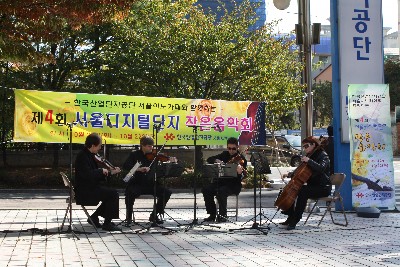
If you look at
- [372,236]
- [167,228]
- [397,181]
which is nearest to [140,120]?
[167,228]

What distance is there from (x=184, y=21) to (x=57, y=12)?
14.3 metres

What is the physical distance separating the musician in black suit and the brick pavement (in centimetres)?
40

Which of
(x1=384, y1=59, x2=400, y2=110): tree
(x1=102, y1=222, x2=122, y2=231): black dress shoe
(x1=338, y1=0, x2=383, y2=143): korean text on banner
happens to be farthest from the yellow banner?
(x1=384, y1=59, x2=400, y2=110): tree

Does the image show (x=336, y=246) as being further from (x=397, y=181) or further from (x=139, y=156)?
(x=397, y=181)

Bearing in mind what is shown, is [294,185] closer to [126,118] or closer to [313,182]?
[313,182]

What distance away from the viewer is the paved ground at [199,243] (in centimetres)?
923

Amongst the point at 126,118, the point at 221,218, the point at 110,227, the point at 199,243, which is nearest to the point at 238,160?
the point at 221,218

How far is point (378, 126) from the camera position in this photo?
15297mm

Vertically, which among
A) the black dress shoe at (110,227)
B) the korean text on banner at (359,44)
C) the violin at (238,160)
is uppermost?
the korean text on banner at (359,44)

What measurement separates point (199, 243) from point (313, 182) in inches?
124

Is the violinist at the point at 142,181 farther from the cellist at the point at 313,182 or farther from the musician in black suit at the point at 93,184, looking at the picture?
the cellist at the point at 313,182

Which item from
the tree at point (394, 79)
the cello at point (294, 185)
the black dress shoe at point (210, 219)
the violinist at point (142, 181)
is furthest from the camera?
the tree at point (394, 79)

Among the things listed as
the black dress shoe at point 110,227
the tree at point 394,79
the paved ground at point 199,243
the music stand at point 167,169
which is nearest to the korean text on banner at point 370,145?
the paved ground at point 199,243

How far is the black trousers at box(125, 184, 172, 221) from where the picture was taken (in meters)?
13.5
